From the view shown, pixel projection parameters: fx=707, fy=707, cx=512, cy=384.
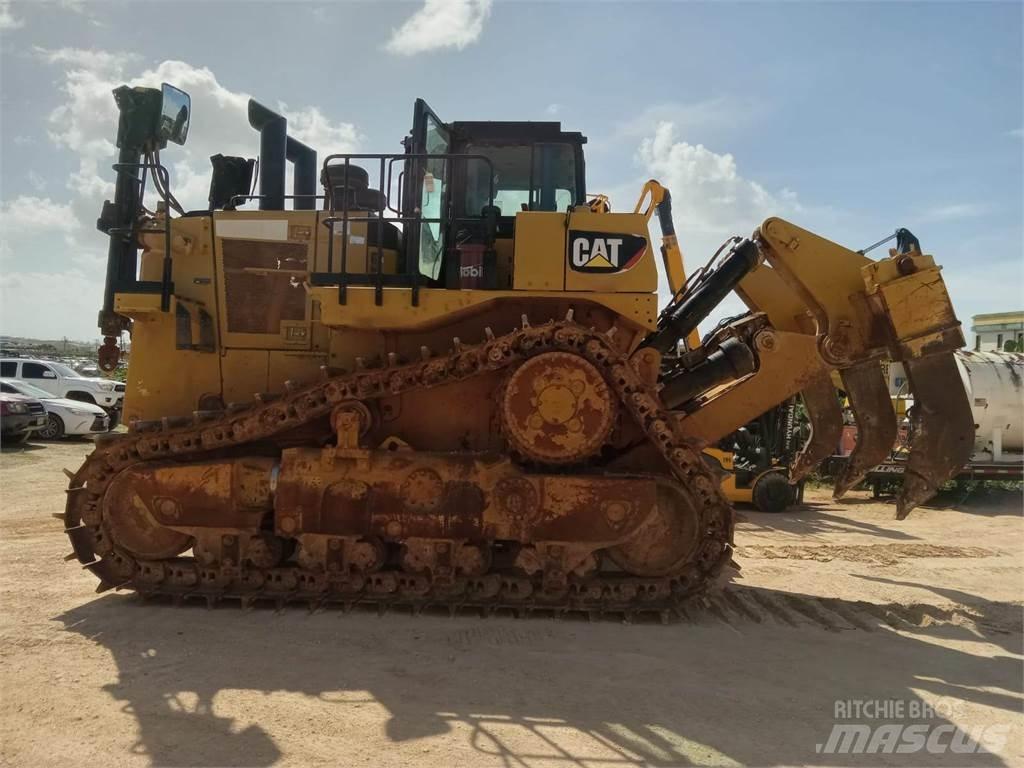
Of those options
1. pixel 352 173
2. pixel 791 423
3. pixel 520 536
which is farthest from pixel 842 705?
pixel 791 423

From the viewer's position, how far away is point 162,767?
3.53m

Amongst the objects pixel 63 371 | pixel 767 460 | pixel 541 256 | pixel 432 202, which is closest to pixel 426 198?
pixel 432 202

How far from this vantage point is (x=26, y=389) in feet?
62.1

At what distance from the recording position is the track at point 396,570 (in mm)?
5738

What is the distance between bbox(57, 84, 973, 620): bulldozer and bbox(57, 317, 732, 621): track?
21mm

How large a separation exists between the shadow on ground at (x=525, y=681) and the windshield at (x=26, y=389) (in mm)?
15726

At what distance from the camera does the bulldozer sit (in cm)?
582

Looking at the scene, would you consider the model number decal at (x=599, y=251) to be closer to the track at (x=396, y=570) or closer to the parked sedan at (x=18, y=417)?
the track at (x=396, y=570)

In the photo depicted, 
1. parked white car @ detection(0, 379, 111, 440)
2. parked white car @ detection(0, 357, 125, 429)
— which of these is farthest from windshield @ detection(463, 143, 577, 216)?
parked white car @ detection(0, 357, 125, 429)

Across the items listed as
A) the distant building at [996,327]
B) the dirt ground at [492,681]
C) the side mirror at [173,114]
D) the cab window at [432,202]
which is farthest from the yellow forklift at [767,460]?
the distant building at [996,327]

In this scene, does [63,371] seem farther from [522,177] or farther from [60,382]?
[522,177]

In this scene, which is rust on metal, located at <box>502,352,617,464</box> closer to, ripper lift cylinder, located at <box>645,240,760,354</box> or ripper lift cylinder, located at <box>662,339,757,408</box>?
ripper lift cylinder, located at <box>662,339,757,408</box>

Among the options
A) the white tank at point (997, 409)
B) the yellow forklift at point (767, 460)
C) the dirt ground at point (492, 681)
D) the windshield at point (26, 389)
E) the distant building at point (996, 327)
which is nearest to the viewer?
the dirt ground at point (492, 681)

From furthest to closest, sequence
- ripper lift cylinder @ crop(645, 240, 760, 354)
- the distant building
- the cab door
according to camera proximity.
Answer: the distant building
ripper lift cylinder @ crop(645, 240, 760, 354)
the cab door
